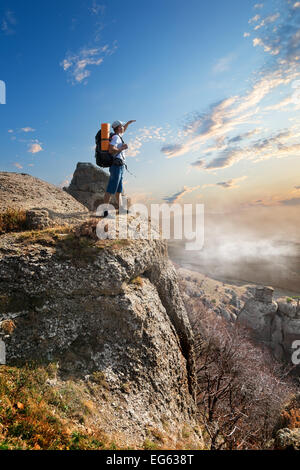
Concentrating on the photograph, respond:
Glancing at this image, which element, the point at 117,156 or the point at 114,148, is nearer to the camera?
the point at 114,148

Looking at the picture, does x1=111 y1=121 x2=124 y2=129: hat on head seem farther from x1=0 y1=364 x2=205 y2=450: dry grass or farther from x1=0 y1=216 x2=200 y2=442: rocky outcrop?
x1=0 y1=364 x2=205 y2=450: dry grass

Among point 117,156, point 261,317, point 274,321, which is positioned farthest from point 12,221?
point 274,321

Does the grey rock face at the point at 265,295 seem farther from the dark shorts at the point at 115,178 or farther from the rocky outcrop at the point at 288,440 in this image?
the dark shorts at the point at 115,178

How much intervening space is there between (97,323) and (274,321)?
45.6 m

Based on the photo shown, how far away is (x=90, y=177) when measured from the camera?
2114cm

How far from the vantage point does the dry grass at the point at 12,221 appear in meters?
Answer: 7.63

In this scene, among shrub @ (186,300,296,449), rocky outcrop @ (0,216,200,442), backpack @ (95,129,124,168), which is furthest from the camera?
shrub @ (186,300,296,449)

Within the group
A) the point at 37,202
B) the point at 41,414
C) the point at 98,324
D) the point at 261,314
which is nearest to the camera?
the point at 41,414

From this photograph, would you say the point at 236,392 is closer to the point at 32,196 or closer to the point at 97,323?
the point at 97,323

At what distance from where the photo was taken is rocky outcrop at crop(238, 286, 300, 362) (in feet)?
127

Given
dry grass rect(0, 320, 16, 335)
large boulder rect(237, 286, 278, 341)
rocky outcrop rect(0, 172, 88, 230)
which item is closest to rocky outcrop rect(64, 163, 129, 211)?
rocky outcrop rect(0, 172, 88, 230)

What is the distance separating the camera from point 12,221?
777cm

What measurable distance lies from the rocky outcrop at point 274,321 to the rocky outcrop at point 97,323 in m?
40.1

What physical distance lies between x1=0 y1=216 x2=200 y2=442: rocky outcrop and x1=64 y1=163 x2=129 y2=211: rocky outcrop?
46.6 ft
